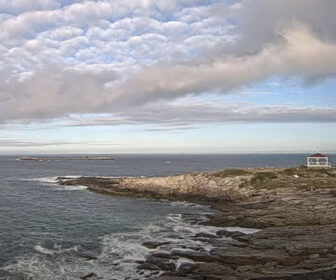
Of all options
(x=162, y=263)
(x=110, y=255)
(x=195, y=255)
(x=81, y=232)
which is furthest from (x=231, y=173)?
(x=162, y=263)

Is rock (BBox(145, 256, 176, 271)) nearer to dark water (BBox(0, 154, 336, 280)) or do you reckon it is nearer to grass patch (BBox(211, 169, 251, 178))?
dark water (BBox(0, 154, 336, 280))

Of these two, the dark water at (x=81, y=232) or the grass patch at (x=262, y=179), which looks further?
the grass patch at (x=262, y=179)

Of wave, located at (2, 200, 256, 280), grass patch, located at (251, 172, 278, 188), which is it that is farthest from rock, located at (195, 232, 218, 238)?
grass patch, located at (251, 172, 278, 188)

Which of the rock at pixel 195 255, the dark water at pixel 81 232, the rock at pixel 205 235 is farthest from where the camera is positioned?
the rock at pixel 205 235

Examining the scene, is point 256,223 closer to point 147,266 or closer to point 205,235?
point 205,235

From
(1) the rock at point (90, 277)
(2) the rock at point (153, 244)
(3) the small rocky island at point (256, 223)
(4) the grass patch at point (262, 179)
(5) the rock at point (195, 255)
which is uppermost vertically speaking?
(4) the grass patch at point (262, 179)

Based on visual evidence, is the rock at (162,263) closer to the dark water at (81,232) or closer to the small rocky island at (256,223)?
the small rocky island at (256,223)

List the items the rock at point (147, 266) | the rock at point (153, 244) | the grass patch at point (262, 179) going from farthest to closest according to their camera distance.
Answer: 1. the grass patch at point (262, 179)
2. the rock at point (153, 244)
3. the rock at point (147, 266)

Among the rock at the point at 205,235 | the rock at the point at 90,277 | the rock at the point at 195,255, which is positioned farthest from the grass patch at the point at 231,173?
the rock at the point at 90,277
